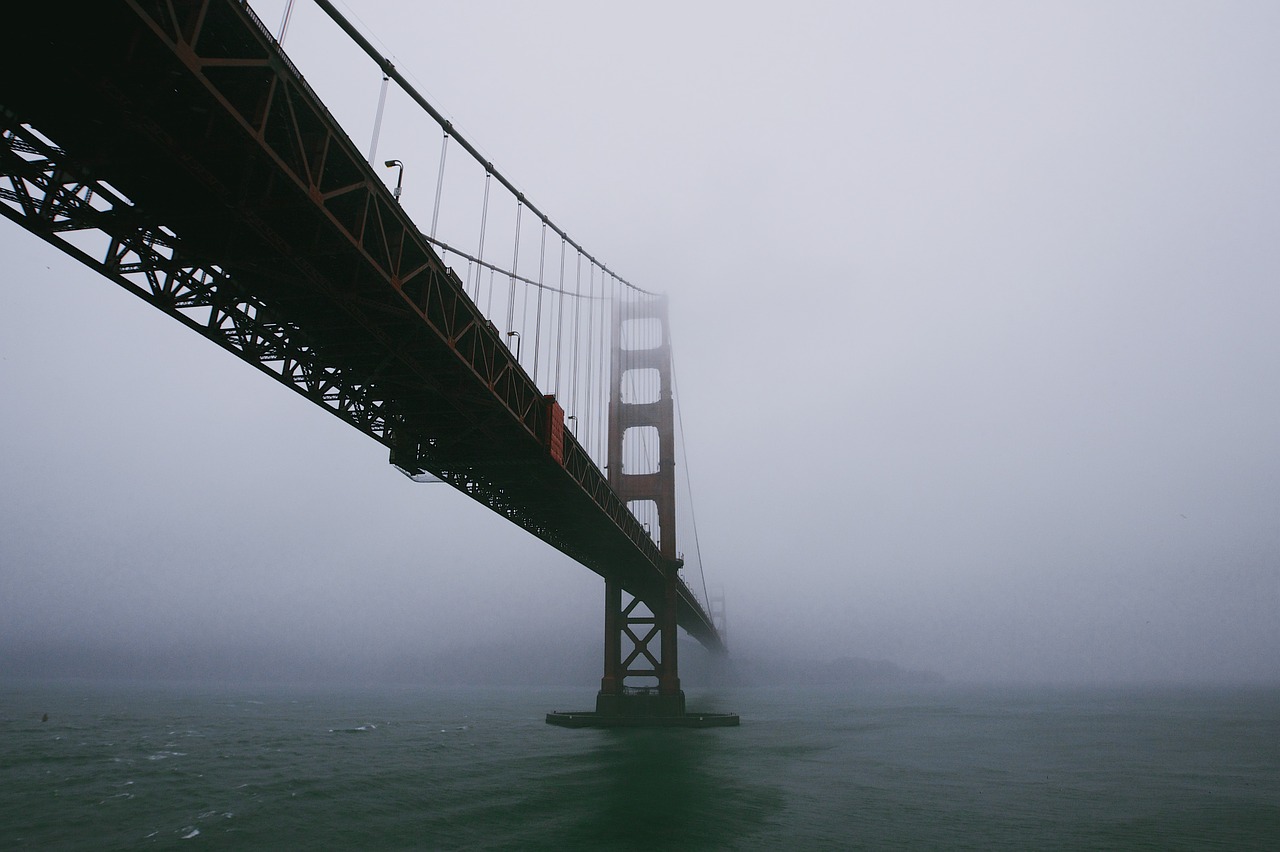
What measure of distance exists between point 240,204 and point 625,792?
17.9m

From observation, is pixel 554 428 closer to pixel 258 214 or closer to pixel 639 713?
pixel 258 214

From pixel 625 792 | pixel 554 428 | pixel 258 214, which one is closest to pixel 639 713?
pixel 625 792

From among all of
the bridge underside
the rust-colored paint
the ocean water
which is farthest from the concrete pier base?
the bridge underside

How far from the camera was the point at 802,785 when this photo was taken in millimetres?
23188

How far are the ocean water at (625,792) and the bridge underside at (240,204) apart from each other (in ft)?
32.3

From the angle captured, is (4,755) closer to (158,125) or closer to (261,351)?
(261,351)

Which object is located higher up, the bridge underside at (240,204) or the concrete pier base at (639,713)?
the bridge underside at (240,204)

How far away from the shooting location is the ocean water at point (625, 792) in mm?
16109

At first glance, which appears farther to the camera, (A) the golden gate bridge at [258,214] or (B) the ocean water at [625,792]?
(B) the ocean water at [625,792]

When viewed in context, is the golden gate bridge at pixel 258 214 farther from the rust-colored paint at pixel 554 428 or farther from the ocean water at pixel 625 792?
the ocean water at pixel 625 792

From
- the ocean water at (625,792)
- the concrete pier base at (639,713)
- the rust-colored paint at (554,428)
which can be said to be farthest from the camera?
the concrete pier base at (639,713)

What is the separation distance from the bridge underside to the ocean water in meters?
9.84

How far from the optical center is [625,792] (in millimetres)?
20578

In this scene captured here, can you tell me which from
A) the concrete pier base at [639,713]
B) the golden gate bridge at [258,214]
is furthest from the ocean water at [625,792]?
the golden gate bridge at [258,214]
